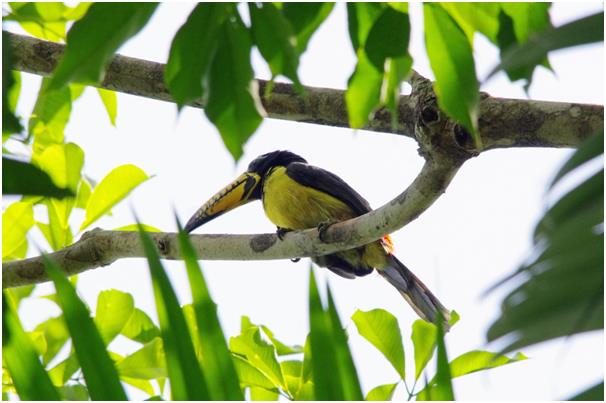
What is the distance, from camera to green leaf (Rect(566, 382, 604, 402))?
2.38 ft

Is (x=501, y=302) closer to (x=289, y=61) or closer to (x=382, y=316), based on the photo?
(x=289, y=61)

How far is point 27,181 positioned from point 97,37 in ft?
2.43

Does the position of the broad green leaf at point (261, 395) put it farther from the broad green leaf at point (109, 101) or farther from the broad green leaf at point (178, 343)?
the broad green leaf at point (178, 343)

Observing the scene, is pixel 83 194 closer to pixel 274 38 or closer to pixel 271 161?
pixel 274 38

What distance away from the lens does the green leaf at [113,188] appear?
3.34 m

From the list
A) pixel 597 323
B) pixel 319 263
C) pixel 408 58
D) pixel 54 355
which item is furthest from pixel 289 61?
pixel 319 263

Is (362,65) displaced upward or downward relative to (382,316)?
upward

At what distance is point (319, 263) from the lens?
4242 millimetres

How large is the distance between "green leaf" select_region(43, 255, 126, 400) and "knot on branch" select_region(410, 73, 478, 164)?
159cm

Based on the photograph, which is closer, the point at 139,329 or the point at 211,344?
the point at 211,344

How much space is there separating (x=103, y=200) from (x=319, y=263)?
48.3 inches

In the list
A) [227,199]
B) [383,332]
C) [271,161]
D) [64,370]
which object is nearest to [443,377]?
[383,332]

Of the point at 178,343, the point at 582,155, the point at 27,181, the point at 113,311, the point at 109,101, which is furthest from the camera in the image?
the point at 109,101

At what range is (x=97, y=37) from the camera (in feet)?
4.93
